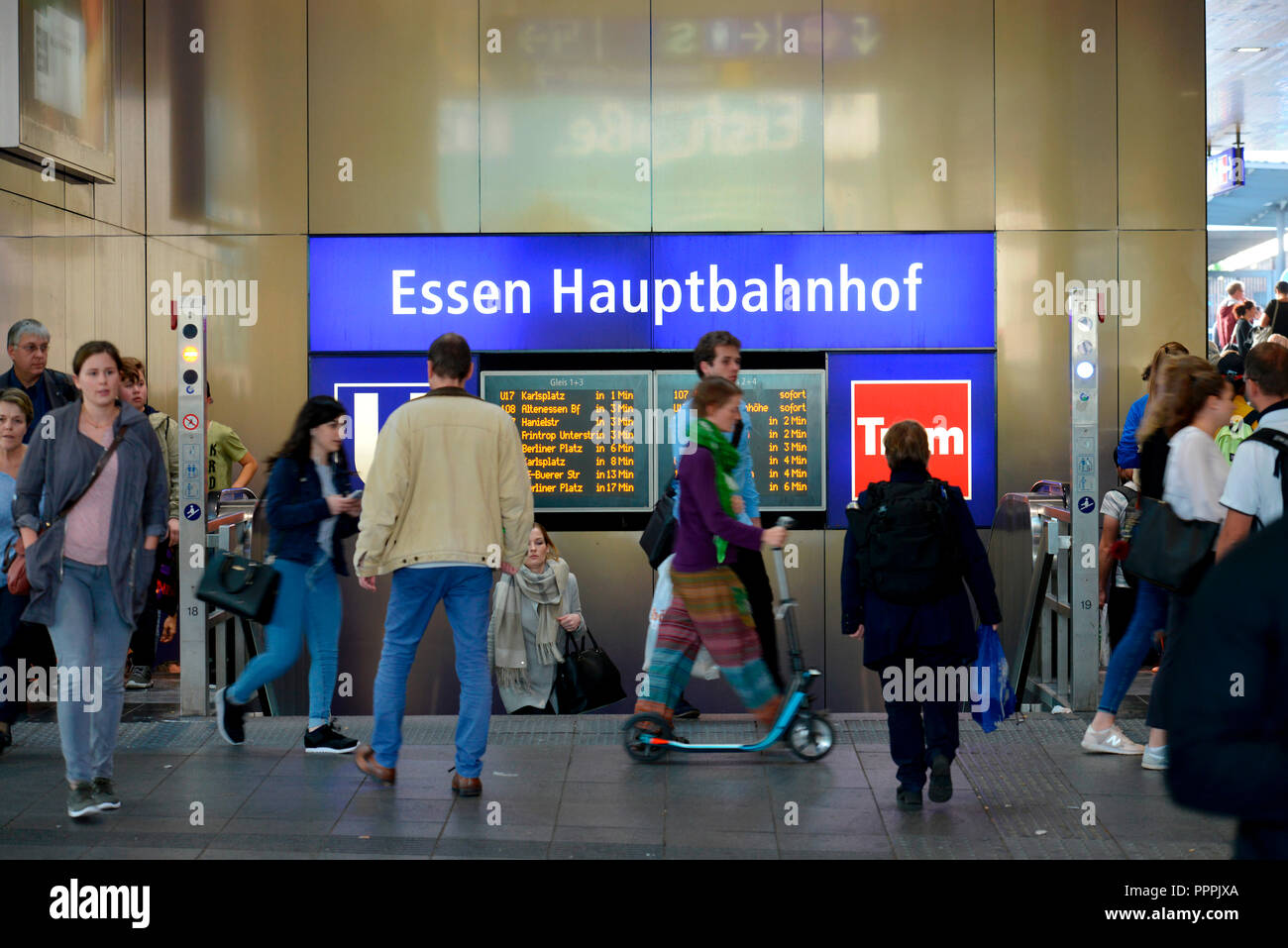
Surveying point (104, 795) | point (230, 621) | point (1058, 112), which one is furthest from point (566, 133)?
point (104, 795)

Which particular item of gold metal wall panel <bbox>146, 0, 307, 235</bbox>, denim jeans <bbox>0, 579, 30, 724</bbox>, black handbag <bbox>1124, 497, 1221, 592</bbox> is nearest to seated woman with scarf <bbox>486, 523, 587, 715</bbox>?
denim jeans <bbox>0, 579, 30, 724</bbox>

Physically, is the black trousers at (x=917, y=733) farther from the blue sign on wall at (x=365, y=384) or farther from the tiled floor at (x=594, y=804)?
the blue sign on wall at (x=365, y=384)

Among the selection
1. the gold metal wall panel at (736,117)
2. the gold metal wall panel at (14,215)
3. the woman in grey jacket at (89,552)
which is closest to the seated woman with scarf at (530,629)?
the gold metal wall panel at (736,117)

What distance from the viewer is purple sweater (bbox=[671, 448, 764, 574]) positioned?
5309mm

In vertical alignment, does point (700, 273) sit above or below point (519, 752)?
above

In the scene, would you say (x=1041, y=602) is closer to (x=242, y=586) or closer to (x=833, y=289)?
(x=833, y=289)

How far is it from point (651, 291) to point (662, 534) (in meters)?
3.51

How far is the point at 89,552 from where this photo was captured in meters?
4.97

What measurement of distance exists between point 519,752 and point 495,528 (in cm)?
126

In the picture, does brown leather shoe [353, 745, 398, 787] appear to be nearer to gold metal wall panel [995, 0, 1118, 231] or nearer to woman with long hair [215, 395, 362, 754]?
woman with long hair [215, 395, 362, 754]

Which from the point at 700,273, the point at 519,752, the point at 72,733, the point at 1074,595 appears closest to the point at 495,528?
the point at 519,752
